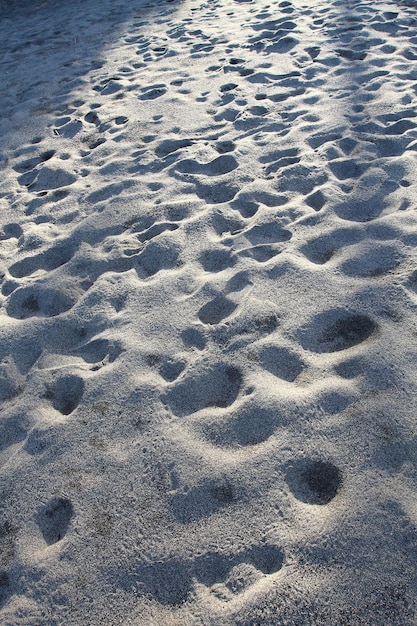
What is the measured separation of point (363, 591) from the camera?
4.96 ft

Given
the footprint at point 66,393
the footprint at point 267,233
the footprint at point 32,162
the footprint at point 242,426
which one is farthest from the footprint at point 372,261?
the footprint at point 32,162

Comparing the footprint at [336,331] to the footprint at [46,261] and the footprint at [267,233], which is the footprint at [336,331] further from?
the footprint at [46,261]

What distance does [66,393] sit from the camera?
2320 millimetres

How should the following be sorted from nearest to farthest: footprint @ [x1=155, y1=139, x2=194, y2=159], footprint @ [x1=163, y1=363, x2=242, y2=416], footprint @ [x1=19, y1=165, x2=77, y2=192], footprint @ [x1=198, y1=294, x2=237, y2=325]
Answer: footprint @ [x1=163, y1=363, x2=242, y2=416], footprint @ [x1=198, y1=294, x2=237, y2=325], footprint @ [x1=19, y1=165, x2=77, y2=192], footprint @ [x1=155, y1=139, x2=194, y2=159]

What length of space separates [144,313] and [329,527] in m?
1.37

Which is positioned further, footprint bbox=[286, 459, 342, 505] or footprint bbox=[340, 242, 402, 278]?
footprint bbox=[340, 242, 402, 278]

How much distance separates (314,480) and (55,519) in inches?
38.0

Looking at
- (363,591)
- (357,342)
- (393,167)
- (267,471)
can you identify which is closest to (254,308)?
(357,342)

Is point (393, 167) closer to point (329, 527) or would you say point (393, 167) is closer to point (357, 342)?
point (357, 342)

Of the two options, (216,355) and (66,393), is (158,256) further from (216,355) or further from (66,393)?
(66,393)

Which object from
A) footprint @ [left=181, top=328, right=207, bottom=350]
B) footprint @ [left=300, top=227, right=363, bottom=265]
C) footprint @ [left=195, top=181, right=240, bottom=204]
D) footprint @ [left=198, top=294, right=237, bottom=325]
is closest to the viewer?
footprint @ [left=181, top=328, right=207, bottom=350]

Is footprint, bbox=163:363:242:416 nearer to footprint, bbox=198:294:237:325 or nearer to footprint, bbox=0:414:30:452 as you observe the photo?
footprint, bbox=198:294:237:325

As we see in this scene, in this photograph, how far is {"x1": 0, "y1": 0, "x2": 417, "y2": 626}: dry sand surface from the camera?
1.64m

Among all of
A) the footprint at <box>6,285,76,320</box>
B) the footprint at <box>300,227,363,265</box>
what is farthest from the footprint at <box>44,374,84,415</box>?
the footprint at <box>300,227,363,265</box>
